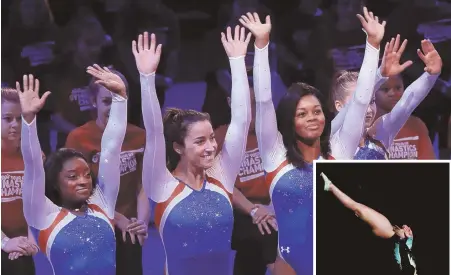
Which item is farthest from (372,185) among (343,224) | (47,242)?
(47,242)

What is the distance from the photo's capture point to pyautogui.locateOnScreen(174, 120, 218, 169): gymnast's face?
352 centimetres

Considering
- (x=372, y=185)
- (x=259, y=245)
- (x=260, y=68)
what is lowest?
(x=259, y=245)

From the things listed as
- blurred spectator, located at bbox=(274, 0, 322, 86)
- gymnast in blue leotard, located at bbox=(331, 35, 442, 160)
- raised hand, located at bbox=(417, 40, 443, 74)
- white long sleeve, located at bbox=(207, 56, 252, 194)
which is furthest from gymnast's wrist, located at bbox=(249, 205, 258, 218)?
raised hand, located at bbox=(417, 40, 443, 74)

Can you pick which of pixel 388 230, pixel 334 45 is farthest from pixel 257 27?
pixel 388 230

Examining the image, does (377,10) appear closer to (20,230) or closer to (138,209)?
(138,209)

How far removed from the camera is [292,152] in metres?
3.54

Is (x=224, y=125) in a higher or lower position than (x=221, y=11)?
lower

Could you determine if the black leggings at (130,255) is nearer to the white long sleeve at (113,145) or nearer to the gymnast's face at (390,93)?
the white long sleeve at (113,145)

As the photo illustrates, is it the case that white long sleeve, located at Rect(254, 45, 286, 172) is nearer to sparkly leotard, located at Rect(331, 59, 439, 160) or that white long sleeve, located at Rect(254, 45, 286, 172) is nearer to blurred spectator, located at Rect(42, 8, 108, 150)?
sparkly leotard, located at Rect(331, 59, 439, 160)

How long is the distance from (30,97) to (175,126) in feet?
2.35

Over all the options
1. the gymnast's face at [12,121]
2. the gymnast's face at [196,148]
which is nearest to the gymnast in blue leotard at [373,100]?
the gymnast's face at [196,148]

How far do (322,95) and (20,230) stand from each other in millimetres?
1598

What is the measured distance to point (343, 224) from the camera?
353cm

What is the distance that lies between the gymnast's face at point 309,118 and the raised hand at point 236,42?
1.24ft
